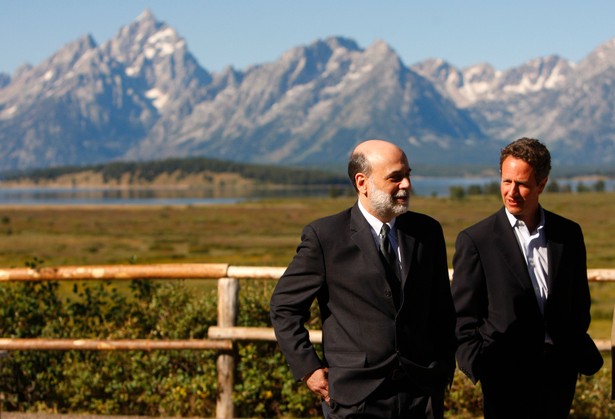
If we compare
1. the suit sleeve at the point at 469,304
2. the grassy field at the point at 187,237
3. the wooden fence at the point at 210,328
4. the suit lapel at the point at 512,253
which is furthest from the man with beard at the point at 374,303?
the grassy field at the point at 187,237

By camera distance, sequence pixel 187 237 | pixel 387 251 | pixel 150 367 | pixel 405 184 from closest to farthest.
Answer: pixel 405 184, pixel 387 251, pixel 150 367, pixel 187 237

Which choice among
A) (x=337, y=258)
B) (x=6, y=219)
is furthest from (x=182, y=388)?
(x=6, y=219)

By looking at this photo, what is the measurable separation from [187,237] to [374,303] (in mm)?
75812

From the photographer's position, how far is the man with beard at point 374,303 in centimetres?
480

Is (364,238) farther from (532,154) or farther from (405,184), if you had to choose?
(532,154)

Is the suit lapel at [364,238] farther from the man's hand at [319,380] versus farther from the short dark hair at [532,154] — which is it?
the short dark hair at [532,154]

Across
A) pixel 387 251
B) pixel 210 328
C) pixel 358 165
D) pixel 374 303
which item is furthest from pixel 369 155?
pixel 210 328

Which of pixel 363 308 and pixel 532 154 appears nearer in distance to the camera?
pixel 363 308

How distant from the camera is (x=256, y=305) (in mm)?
9398

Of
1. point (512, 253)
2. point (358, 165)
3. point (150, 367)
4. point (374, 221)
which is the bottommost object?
point (150, 367)

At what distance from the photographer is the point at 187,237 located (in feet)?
262

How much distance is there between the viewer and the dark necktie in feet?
16.0

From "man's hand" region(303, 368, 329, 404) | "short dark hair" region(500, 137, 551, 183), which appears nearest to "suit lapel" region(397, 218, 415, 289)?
"man's hand" region(303, 368, 329, 404)

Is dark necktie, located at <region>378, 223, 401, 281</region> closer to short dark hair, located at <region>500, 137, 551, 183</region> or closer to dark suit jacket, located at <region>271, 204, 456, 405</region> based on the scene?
dark suit jacket, located at <region>271, 204, 456, 405</region>
